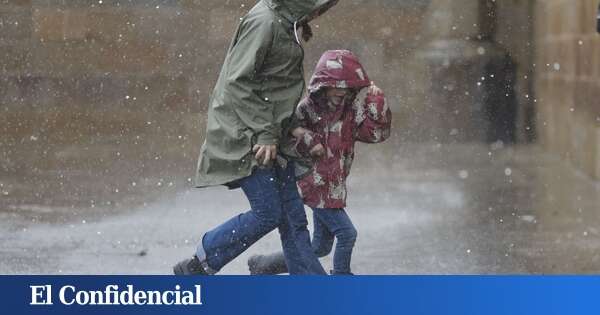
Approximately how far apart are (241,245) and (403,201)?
14.1 feet

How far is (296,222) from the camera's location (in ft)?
21.0

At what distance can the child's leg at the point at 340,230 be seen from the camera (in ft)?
21.5

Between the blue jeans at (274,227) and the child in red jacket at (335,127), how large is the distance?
4.9 inches

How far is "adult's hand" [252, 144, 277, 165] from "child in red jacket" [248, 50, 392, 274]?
0.77ft

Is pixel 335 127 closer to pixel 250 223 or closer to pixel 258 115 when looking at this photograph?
pixel 258 115

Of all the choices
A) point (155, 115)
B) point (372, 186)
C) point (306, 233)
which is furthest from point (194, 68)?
point (306, 233)

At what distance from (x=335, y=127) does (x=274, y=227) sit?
547 millimetres

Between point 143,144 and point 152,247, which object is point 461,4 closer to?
point 143,144

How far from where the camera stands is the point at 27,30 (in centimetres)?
1434

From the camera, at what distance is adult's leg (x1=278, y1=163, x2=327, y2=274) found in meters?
6.41

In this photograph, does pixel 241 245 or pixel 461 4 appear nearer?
pixel 241 245

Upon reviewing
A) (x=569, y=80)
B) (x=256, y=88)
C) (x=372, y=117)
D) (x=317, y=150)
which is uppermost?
Answer: (x=256, y=88)

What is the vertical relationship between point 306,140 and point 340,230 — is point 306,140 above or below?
above

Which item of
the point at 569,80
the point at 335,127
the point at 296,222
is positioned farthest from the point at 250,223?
the point at 569,80
